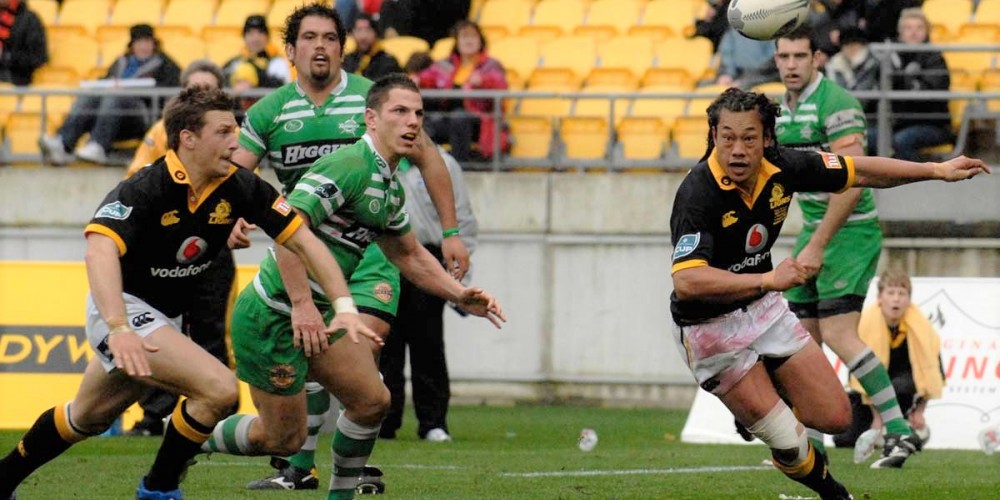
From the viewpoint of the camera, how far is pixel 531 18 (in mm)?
17719

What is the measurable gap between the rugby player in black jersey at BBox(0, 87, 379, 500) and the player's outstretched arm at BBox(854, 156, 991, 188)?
2.49 m

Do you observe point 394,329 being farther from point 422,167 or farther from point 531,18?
point 531,18

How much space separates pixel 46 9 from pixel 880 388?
11.8m

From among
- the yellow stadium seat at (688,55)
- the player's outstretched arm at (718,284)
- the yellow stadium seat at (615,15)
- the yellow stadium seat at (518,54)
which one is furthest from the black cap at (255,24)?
the player's outstretched arm at (718,284)

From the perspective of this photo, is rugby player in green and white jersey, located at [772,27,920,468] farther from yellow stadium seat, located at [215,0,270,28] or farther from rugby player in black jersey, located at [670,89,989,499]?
yellow stadium seat, located at [215,0,270,28]

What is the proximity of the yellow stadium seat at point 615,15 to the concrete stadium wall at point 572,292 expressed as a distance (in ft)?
8.70

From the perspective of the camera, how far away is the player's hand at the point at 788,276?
6801 mm

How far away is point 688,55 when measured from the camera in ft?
54.4

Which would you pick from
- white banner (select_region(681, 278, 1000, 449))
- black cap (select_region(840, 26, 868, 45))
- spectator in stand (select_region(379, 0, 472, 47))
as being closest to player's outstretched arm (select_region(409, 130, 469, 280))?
white banner (select_region(681, 278, 1000, 449))

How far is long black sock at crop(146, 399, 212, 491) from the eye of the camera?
7.29 m

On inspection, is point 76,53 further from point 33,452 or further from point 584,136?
point 33,452

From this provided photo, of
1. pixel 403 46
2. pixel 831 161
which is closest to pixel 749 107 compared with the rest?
pixel 831 161

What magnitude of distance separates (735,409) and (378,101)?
2.11m

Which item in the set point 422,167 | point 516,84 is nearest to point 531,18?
point 516,84
